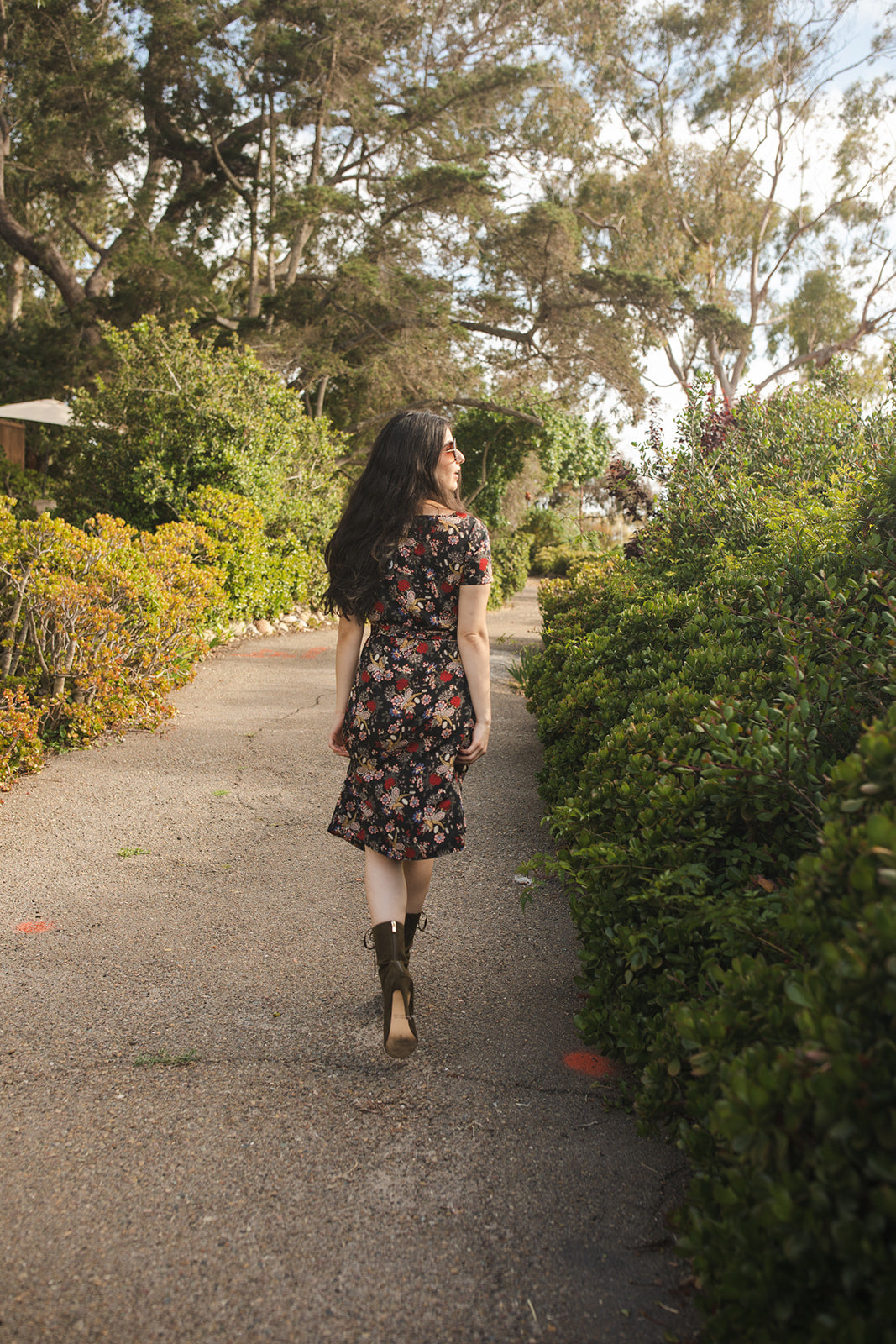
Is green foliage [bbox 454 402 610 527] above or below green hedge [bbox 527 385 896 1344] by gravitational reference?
above

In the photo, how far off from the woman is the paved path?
1.55 feet

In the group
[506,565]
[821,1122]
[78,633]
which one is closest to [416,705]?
[821,1122]

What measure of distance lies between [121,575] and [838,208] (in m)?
26.4

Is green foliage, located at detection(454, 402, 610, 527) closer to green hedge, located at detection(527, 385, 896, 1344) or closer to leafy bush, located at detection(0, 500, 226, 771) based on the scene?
leafy bush, located at detection(0, 500, 226, 771)

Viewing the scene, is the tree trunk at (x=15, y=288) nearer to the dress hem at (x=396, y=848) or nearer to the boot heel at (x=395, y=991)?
the dress hem at (x=396, y=848)

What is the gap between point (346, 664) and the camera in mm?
2758

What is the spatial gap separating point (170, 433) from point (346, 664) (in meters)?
8.15

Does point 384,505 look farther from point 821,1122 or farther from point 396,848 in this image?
Result: point 821,1122

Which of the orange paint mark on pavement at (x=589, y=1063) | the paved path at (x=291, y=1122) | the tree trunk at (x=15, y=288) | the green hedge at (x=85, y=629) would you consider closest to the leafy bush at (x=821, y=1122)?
the paved path at (x=291, y=1122)

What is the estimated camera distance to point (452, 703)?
2645mm

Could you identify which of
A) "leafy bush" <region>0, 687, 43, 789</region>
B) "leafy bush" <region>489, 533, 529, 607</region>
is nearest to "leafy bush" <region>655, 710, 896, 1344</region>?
"leafy bush" <region>0, 687, 43, 789</region>

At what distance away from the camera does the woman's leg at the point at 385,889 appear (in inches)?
103

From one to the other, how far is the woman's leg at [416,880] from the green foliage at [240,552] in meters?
6.16

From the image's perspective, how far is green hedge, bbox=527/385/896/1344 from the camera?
1329 mm
